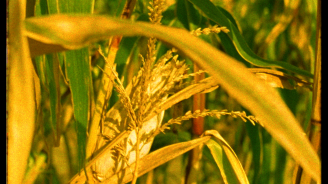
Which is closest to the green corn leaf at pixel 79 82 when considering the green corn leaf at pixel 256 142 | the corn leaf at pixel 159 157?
the corn leaf at pixel 159 157

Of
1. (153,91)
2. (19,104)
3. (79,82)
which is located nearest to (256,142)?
(153,91)

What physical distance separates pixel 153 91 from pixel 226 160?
0.48 ft

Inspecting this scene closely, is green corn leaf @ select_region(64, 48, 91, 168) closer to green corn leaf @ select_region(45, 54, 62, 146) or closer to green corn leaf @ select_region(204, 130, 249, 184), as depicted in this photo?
green corn leaf @ select_region(45, 54, 62, 146)

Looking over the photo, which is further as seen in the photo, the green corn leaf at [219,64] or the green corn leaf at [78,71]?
the green corn leaf at [78,71]

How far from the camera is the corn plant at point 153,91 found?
21 centimetres

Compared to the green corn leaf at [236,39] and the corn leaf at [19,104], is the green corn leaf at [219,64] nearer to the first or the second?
the corn leaf at [19,104]

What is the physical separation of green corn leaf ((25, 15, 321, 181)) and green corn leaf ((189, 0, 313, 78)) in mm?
256

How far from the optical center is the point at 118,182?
0.47 m

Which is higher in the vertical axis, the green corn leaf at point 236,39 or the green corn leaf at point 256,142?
the green corn leaf at point 236,39

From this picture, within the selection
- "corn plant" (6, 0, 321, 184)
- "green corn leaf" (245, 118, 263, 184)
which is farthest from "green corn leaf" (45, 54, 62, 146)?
"green corn leaf" (245, 118, 263, 184)

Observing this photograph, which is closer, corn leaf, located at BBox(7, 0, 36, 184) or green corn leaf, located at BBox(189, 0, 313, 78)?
corn leaf, located at BBox(7, 0, 36, 184)

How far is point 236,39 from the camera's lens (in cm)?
47

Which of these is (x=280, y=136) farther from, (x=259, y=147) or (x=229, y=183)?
(x=259, y=147)

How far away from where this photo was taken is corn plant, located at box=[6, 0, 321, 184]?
21 cm
